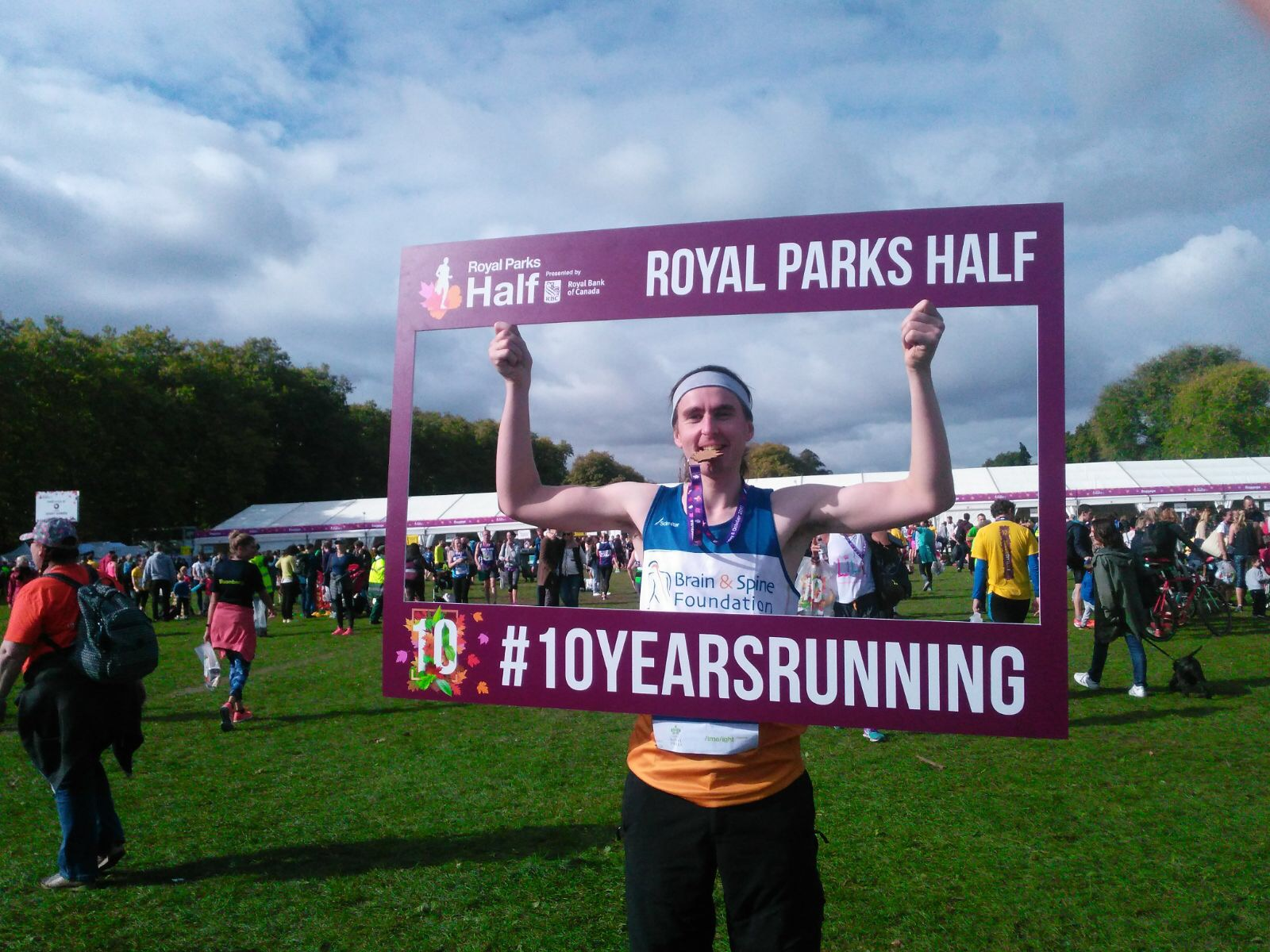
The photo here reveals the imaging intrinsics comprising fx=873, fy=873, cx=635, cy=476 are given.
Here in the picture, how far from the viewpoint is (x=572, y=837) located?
17.4 feet

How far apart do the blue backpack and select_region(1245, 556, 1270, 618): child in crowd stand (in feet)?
50.9

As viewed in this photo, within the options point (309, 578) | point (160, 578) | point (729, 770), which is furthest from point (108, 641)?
point (160, 578)

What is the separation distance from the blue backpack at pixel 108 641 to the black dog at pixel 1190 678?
8810mm

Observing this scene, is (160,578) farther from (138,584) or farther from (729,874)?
(729,874)

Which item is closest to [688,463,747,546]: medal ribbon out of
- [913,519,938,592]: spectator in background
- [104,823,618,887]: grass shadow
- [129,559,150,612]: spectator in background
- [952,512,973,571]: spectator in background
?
[104,823,618,887]: grass shadow

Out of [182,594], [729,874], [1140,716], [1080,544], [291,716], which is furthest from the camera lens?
[182,594]

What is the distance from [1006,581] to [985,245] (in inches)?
217

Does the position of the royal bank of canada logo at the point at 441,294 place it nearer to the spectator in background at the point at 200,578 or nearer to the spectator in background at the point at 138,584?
the spectator in background at the point at 200,578

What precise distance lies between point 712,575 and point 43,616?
13.1 feet

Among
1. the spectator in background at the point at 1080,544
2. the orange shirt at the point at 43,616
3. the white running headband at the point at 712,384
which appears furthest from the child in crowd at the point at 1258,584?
the orange shirt at the point at 43,616

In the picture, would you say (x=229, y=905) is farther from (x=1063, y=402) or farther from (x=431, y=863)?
(x=1063, y=402)

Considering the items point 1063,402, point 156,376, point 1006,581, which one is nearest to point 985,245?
point 1063,402

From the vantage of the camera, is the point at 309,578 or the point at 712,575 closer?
the point at 712,575

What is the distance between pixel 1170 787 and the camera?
5852 mm
